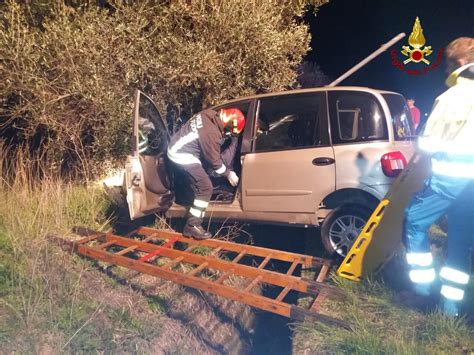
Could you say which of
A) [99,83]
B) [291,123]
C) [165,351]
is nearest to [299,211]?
[291,123]

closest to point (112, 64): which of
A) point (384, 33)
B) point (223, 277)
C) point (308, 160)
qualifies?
A: point (308, 160)

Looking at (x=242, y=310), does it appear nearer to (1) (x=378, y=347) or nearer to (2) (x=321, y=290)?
(2) (x=321, y=290)

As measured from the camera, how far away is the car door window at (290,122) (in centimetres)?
477

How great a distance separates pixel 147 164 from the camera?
199 inches

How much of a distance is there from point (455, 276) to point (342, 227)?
1.51 metres

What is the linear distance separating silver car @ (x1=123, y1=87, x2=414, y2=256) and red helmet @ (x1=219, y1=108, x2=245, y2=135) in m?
0.09

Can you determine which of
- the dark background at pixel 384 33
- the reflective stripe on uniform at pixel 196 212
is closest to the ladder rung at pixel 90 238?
the reflective stripe on uniform at pixel 196 212

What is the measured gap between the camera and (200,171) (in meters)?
4.98

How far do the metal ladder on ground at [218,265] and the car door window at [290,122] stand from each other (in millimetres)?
1157

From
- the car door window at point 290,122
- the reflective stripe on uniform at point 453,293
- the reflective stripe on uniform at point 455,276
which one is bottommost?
the reflective stripe on uniform at point 453,293

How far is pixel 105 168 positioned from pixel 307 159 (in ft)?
10.1

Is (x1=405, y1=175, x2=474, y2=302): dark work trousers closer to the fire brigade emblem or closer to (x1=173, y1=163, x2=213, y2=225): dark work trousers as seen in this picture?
(x1=173, y1=163, x2=213, y2=225): dark work trousers

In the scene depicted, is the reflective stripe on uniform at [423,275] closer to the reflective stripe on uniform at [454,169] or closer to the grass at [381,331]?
the grass at [381,331]

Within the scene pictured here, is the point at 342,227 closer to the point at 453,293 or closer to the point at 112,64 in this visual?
the point at 453,293
